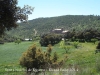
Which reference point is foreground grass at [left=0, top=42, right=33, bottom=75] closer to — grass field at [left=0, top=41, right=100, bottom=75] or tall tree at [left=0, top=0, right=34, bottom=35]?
grass field at [left=0, top=41, right=100, bottom=75]

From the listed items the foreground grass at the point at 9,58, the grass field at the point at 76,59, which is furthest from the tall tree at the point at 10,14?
the foreground grass at the point at 9,58

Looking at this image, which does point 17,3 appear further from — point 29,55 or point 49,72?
point 29,55

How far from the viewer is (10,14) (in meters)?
8.93

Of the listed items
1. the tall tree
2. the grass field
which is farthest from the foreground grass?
the tall tree

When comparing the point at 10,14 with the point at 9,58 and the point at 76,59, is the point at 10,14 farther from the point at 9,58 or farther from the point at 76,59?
the point at 9,58

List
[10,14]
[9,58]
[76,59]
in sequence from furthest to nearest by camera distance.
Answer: [9,58], [76,59], [10,14]

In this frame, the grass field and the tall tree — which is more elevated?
the tall tree

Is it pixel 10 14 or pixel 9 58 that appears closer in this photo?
pixel 10 14

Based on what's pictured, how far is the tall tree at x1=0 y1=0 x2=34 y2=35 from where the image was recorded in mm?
8656

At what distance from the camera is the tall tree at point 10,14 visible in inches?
341

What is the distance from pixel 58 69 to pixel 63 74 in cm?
44

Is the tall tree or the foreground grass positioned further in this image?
the foreground grass

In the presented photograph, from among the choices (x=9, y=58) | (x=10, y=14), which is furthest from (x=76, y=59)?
(x=10, y=14)

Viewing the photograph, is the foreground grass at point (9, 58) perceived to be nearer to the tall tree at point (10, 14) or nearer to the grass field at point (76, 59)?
the grass field at point (76, 59)
